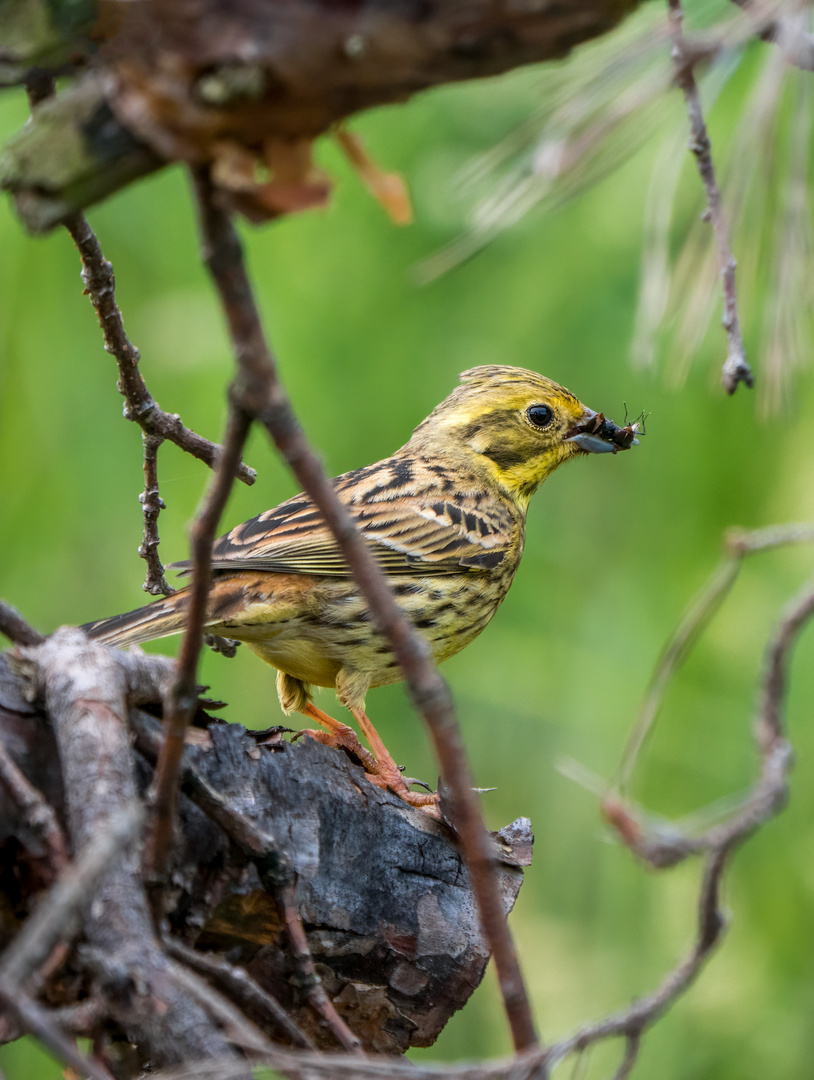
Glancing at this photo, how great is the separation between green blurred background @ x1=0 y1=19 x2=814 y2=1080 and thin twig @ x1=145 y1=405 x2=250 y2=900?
3.43 metres

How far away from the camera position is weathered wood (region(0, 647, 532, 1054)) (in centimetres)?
154

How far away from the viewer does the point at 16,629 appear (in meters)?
1.65

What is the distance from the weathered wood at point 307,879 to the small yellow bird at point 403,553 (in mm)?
685

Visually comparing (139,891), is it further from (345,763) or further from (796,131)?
(796,131)

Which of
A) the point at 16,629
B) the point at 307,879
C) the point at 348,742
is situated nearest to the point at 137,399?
the point at 16,629

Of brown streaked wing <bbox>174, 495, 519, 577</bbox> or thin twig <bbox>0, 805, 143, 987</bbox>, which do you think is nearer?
thin twig <bbox>0, 805, 143, 987</bbox>

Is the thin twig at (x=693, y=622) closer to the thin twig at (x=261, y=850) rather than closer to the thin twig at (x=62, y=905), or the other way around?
the thin twig at (x=62, y=905)

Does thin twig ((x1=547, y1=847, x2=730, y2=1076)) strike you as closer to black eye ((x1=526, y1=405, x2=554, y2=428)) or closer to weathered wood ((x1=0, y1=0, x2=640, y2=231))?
weathered wood ((x1=0, y1=0, x2=640, y2=231))

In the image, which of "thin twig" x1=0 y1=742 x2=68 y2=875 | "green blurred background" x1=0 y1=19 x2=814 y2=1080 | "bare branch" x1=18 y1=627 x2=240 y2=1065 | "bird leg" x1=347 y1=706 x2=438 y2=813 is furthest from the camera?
"green blurred background" x1=0 y1=19 x2=814 y2=1080

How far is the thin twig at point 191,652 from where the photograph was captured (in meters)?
0.97

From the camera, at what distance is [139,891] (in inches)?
48.3

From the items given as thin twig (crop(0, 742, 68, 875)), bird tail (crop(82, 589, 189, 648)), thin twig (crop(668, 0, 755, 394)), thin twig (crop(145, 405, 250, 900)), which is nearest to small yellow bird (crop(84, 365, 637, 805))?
bird tail (crop(82, 589, 189, 648))

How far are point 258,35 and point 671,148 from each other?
2.83 feet

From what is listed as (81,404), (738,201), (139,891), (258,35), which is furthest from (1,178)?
(81,404)
